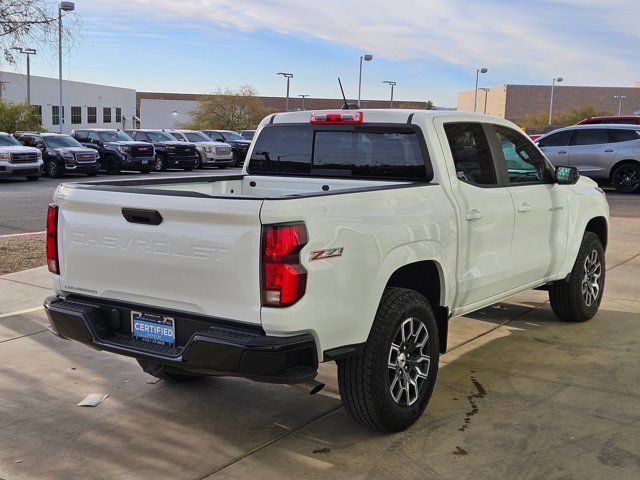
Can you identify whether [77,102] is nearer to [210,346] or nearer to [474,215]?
[474,215]

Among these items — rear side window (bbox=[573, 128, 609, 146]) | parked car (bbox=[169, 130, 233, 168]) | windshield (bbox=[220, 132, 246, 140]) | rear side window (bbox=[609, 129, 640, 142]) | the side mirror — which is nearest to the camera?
the side mirror

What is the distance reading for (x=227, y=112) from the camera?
65.8m

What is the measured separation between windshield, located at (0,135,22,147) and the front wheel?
21767mm

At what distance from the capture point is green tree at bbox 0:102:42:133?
43094 millimetres

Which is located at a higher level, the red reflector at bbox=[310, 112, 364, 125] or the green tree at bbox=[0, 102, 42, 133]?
the green tree at bbox=[0, 102, 42, 133]

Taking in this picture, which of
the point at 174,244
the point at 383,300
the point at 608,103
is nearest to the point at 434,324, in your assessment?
the point at 383,300

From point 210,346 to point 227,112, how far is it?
63868mm

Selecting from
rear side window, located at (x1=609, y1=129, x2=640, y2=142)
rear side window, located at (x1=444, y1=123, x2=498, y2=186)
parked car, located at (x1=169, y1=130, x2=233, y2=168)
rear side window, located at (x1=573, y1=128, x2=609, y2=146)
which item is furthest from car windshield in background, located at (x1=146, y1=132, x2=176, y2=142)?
rear side window, located at (x1=444, y1=123, x2=498, y2=186)

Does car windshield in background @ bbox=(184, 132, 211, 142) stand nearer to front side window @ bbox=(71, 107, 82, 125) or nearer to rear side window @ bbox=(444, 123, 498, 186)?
rear side window @ bbox=(444, 123, 498, 186)

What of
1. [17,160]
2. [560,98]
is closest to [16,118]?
[17,160]

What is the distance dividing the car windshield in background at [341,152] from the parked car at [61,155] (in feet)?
66.8

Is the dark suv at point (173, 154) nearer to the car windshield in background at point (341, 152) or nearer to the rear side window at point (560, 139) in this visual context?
the rear side window at point (560, 139)

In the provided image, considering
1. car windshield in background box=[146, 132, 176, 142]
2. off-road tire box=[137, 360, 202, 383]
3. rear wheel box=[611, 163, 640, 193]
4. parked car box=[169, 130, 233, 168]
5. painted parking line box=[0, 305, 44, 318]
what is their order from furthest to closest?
1. parked car box=[169, 130, 233, 168]
2. car windshield in background box=[146, 132, 176, 142]
3. rear wheel box=[611, 163, 640, 193]
4. painted parking line box=[0, 305, 44, 318]
5. off-road tire box=[137, 360, 202, 383]

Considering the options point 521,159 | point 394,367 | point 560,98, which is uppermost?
point 560,98
